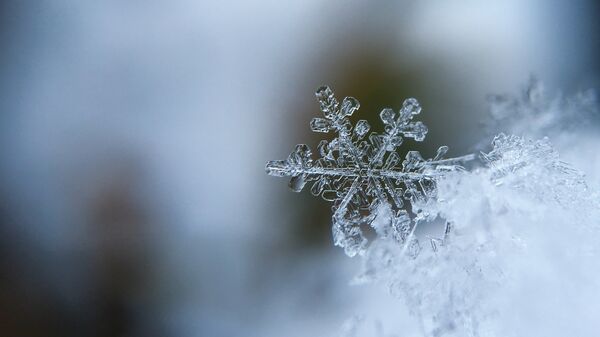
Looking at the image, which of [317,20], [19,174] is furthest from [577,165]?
[19,174]

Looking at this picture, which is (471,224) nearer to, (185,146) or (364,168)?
(364,168)

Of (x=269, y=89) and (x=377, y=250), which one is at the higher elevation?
(x=269, y=89)

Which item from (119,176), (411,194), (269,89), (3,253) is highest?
(269,89)

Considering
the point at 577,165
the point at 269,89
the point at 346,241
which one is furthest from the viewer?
the point at 269,89

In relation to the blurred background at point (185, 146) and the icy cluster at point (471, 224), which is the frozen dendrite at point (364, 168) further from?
the blurred background at point (185, 146)

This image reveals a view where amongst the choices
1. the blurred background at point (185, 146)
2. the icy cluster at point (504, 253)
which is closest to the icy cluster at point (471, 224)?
the icy cluster at point (504, 253)

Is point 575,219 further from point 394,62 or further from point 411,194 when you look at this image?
point 394,62
